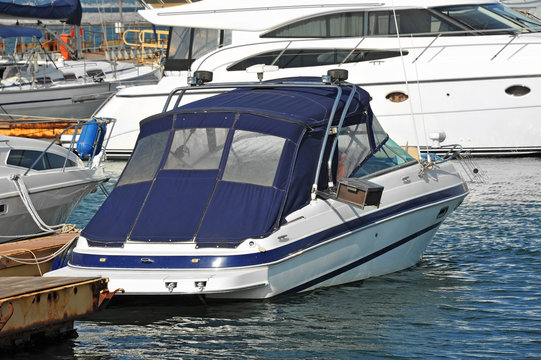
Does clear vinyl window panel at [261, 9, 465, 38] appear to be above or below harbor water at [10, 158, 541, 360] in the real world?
above

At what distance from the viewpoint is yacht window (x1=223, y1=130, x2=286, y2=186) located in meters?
11.1

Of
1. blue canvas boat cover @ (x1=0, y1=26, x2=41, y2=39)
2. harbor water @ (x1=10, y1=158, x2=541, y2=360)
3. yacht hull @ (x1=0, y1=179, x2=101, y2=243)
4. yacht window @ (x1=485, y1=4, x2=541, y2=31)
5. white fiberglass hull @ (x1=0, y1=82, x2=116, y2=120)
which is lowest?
harbor water @ (x1=10, y1=158, x2=541, y2=360)

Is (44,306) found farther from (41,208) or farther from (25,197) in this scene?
(41,208)

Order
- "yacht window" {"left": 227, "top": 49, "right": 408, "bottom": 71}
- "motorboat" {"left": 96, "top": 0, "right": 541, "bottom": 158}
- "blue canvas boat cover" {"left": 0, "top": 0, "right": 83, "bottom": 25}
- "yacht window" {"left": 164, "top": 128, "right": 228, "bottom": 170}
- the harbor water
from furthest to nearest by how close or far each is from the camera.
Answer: "blue canvas boat cover" {"left": 0, "top": 0, "right": 83, "bottom": 25} < "yacht window" {"left": 227, "top": 49, "right": 408, "bottom": 71} < "motorboat" {"left": 96, "top": 0, "right": 541, "bottom": 158} < "yacht window" {"left": 164, "top": 128, "right": 228, "bottom": 170} < the harbor water

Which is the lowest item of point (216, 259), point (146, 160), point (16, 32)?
point (216, 259)

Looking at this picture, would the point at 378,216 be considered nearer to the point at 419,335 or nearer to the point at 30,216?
the point at 419,335

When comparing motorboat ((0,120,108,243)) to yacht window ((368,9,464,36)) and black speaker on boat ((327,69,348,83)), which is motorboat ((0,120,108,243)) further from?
yacht window ((368,9,464,36))

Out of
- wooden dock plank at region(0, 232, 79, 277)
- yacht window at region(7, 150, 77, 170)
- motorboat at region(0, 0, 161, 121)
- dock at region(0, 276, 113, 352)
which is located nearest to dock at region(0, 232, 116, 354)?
dock at region(0, 276, 113, 352)

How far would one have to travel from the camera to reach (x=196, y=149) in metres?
11.5

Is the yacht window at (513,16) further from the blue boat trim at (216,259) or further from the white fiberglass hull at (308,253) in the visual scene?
the blue boat trim at (216,259)

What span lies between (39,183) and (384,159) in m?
5.47

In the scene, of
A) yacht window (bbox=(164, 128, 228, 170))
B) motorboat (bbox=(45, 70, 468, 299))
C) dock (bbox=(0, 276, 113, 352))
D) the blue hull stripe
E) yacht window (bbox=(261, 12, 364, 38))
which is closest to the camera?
dock (bbox=(0, 276, 113, 352))

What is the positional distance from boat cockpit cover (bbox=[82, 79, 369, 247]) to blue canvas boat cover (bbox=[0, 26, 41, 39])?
20000 millimetres

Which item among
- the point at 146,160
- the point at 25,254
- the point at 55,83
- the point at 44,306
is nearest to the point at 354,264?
the point at 146,160
